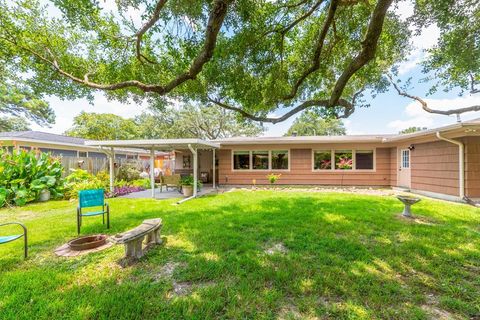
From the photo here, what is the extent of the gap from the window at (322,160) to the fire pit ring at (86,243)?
10002 mm

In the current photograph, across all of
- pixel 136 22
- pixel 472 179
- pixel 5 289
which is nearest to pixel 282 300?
pixel 5 289

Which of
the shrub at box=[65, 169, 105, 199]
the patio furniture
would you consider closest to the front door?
the patio furniture

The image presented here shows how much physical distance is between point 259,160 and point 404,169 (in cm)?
664

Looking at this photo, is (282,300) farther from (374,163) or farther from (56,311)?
(374,163)

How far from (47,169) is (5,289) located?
704cm

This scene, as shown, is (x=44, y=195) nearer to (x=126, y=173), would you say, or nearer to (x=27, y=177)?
(x=27, y=177)

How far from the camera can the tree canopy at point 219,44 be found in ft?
15.1

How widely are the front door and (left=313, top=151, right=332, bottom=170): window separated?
9.92 feet

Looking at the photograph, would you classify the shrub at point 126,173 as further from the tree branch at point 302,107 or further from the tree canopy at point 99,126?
the tree canopy at point 99,126

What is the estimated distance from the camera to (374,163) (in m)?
11.2

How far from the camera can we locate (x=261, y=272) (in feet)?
9.44

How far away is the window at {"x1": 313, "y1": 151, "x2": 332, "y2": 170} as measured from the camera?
1157cm

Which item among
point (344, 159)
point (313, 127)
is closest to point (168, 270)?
point (344, 159)

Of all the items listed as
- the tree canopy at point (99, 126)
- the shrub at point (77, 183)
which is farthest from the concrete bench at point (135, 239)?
the tree canopy at point (99, 126)
